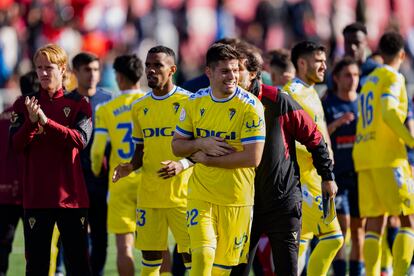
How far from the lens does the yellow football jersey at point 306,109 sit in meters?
9.98

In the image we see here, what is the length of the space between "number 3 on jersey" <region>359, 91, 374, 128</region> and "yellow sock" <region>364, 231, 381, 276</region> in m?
1.15

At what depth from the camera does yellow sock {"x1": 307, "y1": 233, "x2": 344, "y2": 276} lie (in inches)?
387

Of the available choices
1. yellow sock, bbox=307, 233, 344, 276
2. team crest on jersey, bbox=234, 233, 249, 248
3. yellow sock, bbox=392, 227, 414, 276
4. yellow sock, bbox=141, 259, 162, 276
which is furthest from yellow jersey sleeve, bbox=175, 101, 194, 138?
yellow sock, bbox=392, 227, 414, 276

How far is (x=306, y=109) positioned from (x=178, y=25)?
15.9 meters

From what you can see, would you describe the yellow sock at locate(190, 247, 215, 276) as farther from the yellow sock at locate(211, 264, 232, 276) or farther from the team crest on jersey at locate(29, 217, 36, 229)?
the team crest on jersey at locate(29, 217, 36, 229)

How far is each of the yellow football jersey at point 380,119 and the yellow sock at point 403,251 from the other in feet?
2.34

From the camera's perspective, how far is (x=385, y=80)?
36.3ft

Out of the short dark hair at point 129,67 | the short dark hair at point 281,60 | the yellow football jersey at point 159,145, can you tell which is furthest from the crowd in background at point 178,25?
the yellow football jersey at point 159,145

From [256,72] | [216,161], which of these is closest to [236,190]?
[216,161]

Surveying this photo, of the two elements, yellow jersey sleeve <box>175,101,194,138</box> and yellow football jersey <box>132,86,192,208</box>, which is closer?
yellow jersey sleeve <box>175,101,194,138</box>

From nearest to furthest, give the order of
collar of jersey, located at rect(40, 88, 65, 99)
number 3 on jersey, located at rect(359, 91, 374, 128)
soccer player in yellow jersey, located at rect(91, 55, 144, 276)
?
collar of jersey, located at rect(40, 88, 65, 99), soccer player in yellow jersey, located at rect(91, 55, 144, 276), number 3 on jersey, located at rect(359, 91, 374, 128)

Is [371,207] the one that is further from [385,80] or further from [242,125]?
[242,125]

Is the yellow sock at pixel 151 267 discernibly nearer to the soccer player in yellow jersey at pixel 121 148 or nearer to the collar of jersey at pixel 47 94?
the soccer player in yellow jersey at pixel 121 148

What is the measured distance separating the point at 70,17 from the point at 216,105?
14840mm
